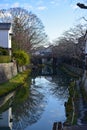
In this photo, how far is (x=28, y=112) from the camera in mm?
27828

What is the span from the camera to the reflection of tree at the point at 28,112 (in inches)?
916

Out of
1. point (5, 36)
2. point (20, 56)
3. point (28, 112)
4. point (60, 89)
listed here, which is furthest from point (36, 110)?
point (20, 56)

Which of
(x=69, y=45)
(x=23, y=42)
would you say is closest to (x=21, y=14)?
(x=23, y=42)

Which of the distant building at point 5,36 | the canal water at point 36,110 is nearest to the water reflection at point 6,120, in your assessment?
the canal water at point 36,110

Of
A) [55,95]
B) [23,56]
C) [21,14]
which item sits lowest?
[55,95]

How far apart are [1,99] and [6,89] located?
13.7ft

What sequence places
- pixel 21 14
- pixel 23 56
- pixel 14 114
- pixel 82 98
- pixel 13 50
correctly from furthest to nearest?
pixel 21 14
pixel 13 50
pixel 23 56
pixel 82 98
pixel 14 114

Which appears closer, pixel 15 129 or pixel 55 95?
pixel 15 129

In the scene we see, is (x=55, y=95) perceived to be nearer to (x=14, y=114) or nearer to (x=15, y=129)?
(x=14, y=114)

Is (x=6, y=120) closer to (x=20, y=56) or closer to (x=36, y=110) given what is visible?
(x=36, y=110)

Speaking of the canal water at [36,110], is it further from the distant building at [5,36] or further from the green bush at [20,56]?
the green bush at [20,56]

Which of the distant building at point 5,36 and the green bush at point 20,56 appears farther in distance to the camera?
the green bush at point 20,56

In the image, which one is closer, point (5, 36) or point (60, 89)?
point (60, 89)

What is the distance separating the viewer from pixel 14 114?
2638cm
